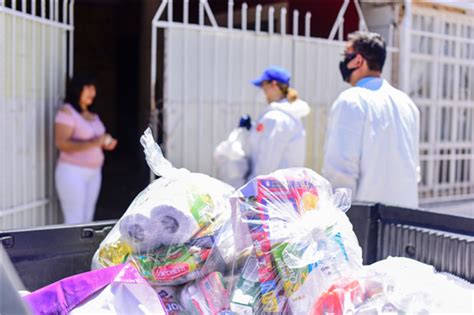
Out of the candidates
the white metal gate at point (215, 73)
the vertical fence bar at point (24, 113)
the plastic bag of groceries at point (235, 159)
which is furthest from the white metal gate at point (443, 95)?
the vertical fence bar at point (24, 113)

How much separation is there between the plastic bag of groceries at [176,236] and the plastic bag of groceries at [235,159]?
2424 millimetres

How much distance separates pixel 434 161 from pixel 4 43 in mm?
4651

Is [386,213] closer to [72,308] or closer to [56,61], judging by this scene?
[72,308]

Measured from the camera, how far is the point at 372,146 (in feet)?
10.7

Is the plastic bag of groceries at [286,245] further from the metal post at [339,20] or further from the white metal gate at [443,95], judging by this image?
the white metal gate at [443,95]

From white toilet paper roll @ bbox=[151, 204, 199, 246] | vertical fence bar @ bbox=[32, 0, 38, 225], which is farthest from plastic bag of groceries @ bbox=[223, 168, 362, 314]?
vertical fence bar @ bbox=[32, 0, 38, 225]

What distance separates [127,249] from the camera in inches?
77.5

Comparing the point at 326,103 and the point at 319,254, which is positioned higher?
the point at 326,103

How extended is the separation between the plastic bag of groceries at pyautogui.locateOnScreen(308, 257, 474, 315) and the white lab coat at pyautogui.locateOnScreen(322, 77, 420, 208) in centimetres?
147

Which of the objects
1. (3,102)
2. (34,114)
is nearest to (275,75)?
(34,114)

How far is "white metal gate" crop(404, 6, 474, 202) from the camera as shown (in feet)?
21.3

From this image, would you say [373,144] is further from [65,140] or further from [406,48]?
[406,48]

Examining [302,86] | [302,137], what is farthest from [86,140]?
[302,86]

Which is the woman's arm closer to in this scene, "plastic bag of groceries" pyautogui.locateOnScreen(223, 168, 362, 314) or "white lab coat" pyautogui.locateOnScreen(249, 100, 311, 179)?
"white lab coat" pyautogui.locateOnScreen(249, 100, 311, 179)
